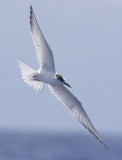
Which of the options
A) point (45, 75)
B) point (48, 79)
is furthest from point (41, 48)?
point (48, 79)

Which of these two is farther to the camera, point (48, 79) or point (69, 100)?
point (69, 100)

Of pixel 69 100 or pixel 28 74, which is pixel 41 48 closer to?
pixel 28 74

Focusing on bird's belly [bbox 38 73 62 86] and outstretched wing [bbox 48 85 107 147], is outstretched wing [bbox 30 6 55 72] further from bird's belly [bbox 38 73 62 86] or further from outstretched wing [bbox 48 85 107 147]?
outstretched wing [bbox 48 85 107 147]

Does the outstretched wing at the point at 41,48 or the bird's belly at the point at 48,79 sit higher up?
the outstretched wing at the point at 41,48

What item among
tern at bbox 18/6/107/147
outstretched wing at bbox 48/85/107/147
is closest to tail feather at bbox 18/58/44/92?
tern at bbox 18/6/107/147

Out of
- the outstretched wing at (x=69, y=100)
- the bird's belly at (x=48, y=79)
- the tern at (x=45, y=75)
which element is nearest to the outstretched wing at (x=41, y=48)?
the tern at (x=45, y=75)

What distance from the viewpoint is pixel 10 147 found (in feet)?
265

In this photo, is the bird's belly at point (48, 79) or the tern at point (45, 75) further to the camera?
the bird's belly at point (48, 79)

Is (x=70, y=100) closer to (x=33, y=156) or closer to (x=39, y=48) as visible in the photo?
(x=39, y=48)

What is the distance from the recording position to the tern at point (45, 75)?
63.6 feet

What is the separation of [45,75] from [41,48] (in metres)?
0.74

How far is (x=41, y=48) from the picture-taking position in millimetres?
19828

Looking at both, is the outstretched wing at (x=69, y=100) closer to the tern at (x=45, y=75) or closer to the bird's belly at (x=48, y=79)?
the tern at (x=45, y=75)

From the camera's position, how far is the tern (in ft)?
63.6
